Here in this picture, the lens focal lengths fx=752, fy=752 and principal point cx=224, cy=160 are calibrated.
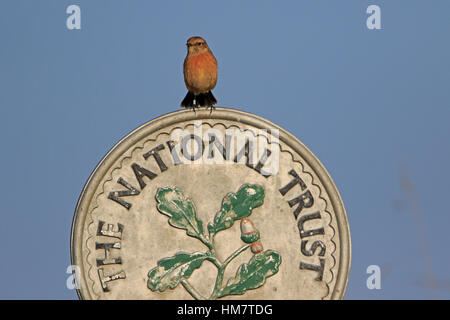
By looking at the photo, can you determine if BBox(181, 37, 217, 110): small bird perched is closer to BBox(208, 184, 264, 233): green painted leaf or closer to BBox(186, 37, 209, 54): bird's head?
BBox(186, 37, 209, 54): bird's head

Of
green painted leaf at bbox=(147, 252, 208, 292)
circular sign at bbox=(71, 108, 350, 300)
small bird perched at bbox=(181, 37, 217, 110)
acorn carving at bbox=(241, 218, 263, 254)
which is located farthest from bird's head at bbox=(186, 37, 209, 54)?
green painted leaf at bbox=(147, 252, 208, 292)

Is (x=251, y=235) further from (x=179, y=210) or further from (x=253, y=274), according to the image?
(x=179, y=210)

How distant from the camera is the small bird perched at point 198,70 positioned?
33.2ft

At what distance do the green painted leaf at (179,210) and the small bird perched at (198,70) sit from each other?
4.17ft

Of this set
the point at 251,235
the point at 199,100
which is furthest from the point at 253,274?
the point at 199,100

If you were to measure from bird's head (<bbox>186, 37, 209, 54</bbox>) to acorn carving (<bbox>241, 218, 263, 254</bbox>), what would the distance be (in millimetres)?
2411

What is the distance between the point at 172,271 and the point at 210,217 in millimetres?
839

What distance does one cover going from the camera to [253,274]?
9.62 m

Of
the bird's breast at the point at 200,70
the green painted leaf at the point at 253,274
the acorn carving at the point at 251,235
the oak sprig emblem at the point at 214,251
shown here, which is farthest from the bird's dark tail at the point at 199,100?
the green painted leaf at the point at 253,274

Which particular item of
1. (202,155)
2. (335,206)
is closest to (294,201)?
(335,206)

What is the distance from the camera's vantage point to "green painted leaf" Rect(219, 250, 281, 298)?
31.6 feet

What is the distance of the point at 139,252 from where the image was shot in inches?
380

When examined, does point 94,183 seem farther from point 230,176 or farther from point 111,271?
point 230,176
